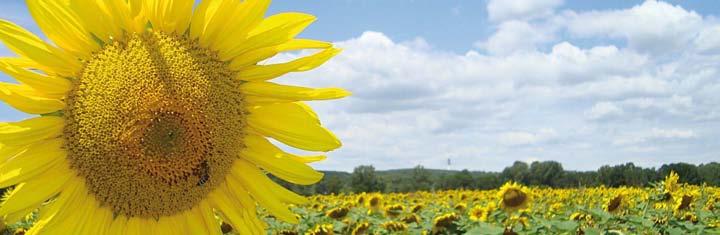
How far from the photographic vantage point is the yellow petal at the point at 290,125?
2436 millimetres

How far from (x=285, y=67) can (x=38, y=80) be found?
77cm

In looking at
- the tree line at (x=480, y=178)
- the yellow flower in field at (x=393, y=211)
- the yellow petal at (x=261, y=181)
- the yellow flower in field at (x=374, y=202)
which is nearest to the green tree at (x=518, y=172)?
the tree line at (x=480, y=178)

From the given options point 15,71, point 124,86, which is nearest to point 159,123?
point 124,86

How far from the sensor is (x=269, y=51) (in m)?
2.40

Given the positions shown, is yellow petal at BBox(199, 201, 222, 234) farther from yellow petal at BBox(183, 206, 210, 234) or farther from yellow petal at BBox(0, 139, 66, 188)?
yellow petal at BBox(0, 139, 66, 188)

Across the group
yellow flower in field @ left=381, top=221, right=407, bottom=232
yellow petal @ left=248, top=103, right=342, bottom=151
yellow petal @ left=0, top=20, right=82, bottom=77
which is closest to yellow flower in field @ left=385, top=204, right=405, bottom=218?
yellow flower in field @ left=381, top=221, right=407, bottom=232

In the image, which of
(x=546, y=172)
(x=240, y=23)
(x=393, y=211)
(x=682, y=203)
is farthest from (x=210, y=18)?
(x=546, y=172)

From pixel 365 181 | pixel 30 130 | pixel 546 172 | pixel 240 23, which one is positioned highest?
pixel 546 172

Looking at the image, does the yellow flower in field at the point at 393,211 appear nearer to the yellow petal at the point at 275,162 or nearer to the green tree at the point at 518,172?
the yellow petal at the point at 275,162

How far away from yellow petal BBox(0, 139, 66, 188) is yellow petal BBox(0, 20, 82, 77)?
237 mm

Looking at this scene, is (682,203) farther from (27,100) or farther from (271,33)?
(27,100)

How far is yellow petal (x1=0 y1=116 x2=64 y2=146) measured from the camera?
7.49 ft

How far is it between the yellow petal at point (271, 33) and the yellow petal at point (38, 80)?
50 centimetres

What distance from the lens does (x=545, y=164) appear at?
59.2 m
